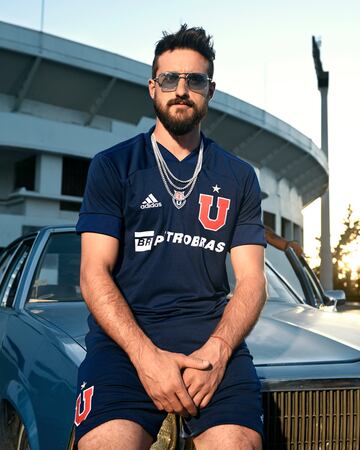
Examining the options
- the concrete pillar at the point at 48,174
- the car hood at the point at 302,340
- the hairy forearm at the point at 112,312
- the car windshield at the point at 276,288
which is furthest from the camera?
the concrete pillar at the point at 48,174

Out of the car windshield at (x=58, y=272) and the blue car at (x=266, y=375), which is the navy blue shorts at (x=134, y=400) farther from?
the car windshield at (x=58, y=272)

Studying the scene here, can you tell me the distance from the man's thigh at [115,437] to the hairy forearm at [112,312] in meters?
0.23

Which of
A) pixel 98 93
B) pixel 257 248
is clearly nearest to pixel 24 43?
pixel 98 93

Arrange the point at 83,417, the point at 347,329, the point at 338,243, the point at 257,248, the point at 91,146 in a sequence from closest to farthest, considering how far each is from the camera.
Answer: the point at 83,417, the point at 257,248, the point at 347,329, the point at 91,146, the point at 338,243

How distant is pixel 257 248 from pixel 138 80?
29.8 m

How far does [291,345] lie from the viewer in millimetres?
2691

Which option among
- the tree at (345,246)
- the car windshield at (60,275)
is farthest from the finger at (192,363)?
the tree at (345,246)

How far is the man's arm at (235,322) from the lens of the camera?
6.88ft

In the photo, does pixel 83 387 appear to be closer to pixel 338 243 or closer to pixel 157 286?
pixel 157 286

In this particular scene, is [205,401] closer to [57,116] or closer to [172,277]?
[172,277]

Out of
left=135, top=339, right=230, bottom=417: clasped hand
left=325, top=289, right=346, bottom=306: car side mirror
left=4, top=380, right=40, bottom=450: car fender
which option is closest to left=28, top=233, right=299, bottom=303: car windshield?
left=325, top=289, right=346, bottom=306: car side mirror

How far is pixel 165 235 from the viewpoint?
7.93 ft

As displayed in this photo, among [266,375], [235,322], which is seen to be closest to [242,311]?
[235,322]

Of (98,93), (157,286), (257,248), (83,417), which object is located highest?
(98,93)
